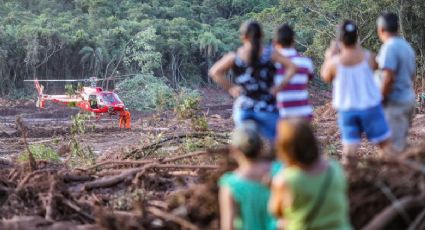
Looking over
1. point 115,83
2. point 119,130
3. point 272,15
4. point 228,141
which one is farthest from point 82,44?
point 228,141

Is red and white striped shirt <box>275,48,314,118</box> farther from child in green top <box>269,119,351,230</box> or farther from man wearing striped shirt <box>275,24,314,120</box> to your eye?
child in green top <box>269,119,351,230</box>

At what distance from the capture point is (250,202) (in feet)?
13.5

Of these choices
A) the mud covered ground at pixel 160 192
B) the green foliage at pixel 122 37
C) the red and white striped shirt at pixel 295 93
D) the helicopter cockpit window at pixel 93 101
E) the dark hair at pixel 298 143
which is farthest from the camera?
the green foliage at pixel 122 37

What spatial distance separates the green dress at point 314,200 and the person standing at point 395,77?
2.72 meters

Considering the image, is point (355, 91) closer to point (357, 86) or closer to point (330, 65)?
point (357, 86)

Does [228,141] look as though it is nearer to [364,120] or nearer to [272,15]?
[364,120]

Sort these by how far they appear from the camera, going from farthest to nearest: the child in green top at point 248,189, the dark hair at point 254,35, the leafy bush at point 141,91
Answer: the leafy bush at point 141,91, the dark hair at point 254,35, the child in green top at point 248,189

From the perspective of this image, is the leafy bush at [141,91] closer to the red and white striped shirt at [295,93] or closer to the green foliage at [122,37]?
the green foliage at [122,37]

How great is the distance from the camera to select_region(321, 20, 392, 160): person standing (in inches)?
232

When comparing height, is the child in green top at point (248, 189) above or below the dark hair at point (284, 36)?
below

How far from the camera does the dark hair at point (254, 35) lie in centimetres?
566

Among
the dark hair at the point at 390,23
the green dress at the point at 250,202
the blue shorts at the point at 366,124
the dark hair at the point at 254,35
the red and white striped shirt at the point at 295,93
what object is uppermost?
the dark hair at the point at 390,23

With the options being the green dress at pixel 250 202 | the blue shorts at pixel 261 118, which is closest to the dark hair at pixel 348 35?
the blue shorts at pixel 261 118

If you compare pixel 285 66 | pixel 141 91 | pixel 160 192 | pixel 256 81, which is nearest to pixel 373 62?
pixel 285 66
